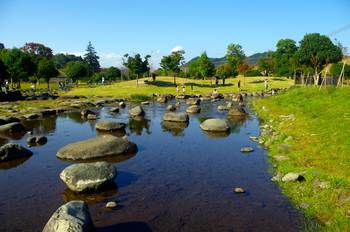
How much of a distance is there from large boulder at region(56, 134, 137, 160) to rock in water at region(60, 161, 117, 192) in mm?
5488

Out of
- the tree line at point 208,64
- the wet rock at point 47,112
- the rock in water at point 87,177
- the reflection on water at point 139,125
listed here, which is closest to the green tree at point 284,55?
the tree line at point 208,64

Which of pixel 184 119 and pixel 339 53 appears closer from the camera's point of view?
pixel 184 119

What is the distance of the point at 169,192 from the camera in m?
16.5

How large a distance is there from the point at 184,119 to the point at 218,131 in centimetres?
693

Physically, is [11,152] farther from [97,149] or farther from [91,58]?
[91,58]

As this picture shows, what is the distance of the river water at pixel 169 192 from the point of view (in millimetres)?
13406

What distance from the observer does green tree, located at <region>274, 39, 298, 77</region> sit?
350ft

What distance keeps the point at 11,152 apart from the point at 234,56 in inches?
4108

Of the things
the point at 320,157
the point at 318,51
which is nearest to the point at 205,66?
the point at 318,51

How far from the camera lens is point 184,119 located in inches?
1489

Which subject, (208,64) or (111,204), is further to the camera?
(208,64)

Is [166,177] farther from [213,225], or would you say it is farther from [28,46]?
[28,46]

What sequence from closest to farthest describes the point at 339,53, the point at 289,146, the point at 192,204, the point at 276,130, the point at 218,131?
the point at 192,204, the point at 289,146, the point at 276,130, the point at 218,131, the point at 339,53

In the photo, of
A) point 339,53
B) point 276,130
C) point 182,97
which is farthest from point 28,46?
point 276,130
